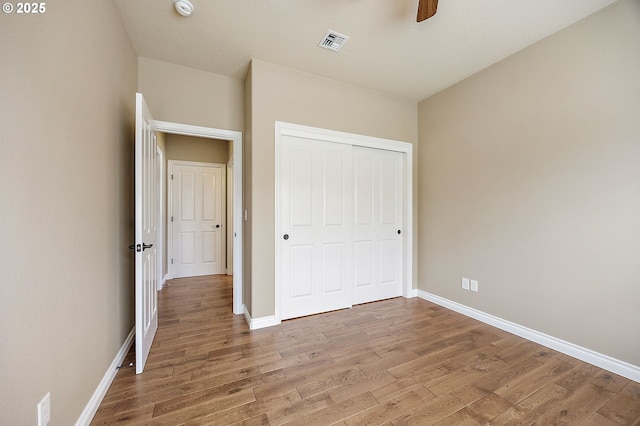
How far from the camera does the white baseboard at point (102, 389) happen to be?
1.35m

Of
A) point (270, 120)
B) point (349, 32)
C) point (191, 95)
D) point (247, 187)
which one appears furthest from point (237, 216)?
point (349, 32)

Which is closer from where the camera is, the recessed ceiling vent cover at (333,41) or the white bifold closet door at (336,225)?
the recessed ceiling vent cover at (333,41)

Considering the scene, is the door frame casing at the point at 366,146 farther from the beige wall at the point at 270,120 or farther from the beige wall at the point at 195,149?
the beige wall at the point at 195,149

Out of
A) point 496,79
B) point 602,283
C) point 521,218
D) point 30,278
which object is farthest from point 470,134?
point 30,278

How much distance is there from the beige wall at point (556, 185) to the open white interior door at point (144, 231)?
10.6 feet

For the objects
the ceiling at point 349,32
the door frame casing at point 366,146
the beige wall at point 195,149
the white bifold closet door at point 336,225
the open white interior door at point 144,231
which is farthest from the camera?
the beige wall at point 195,149

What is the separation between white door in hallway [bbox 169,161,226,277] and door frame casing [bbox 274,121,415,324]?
2592 millimetres

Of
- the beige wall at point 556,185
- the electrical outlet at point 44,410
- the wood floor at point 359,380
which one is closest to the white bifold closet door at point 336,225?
the wood floor at point 359,380

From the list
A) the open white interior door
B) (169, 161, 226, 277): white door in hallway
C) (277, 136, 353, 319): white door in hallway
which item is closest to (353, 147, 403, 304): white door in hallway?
(277, 136, 353, 319): white door in hallway

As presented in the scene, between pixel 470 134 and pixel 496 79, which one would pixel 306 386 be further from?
pixel 496 79

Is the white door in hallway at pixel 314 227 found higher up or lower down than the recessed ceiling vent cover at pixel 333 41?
lower down

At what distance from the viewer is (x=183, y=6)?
1.88 metres

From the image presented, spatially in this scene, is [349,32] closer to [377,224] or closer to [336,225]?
[336,225]

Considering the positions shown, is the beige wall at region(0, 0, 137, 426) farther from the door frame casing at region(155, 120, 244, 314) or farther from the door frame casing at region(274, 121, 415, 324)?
the door frame casing at region(274, 121, 415, 324)
